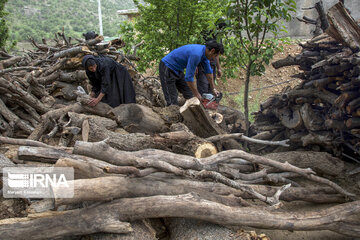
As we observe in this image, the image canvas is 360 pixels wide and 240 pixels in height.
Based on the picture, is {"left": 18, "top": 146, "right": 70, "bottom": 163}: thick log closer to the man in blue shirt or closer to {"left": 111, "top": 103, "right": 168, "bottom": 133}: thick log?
{"left": 111, "top": 103, "right": 168, "bottom": 133}: thick log

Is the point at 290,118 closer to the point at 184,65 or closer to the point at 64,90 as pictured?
the point at 184,65

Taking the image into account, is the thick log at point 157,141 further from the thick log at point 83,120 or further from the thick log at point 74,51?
the thick log at point 74,51

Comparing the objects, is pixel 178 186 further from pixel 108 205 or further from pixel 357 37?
pixel 357 37

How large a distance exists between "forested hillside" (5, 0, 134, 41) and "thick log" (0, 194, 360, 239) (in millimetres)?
26503

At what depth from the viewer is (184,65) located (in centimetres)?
496

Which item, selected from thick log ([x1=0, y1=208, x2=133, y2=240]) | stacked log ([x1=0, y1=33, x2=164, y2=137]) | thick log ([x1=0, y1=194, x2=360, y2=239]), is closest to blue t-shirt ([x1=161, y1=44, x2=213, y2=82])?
stacked log ([x1=0, y1=33, x2=164, y2=137])

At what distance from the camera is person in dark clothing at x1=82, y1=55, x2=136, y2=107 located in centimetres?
471

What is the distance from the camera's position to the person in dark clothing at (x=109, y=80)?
4.71 meters

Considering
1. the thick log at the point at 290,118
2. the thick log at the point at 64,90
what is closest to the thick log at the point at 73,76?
the thick log at the point at 64,90

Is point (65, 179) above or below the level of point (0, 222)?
above

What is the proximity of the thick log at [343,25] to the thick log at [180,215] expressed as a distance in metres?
2.39

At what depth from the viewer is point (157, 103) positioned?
5.96 meters

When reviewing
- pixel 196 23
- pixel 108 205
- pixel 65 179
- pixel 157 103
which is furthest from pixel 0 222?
pixel 196 23

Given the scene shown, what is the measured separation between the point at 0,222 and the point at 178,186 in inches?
57.3
